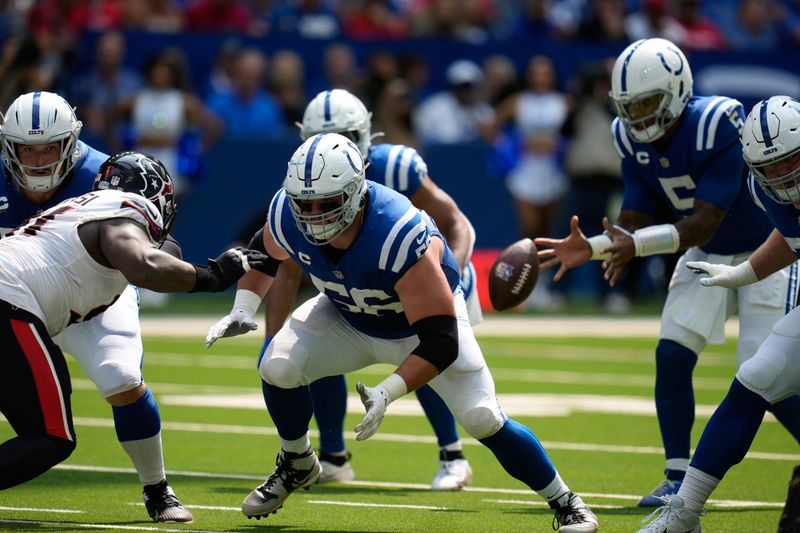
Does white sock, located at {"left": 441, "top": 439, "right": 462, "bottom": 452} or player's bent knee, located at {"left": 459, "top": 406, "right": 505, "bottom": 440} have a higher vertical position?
player's bent knee, located at {"left": 459, "top": 406, "right": 505, "bottom": 440}

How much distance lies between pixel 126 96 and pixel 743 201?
8.12m

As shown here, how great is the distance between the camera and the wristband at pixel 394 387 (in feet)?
15.9

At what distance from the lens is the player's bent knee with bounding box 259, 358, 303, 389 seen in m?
5.30

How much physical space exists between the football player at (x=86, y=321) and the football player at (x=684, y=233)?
186cm

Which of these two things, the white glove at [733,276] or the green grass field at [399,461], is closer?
the white glove at [733,276]

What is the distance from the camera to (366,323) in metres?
5.37

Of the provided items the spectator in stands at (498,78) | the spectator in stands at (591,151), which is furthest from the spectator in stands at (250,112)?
the spectator in stands at (591,151)

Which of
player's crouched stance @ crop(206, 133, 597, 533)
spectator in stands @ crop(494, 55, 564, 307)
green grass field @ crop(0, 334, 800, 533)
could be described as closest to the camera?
player's crouched stance @ crop(206, 133, 597, 533)

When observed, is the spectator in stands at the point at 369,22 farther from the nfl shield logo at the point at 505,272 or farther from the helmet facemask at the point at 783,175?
the helmet facemask at the point at 783,175

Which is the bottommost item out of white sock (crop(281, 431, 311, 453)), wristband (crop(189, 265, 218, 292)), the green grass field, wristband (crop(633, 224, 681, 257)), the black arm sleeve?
the green grass field

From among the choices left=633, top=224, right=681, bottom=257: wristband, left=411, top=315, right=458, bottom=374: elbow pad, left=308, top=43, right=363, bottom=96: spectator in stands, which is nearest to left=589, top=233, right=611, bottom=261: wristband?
left=633, top=224, right=681, bottom=257: wristband

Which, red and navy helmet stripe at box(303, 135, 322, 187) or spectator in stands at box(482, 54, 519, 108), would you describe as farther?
spectator in stands at box(482, 54, 519, 108)

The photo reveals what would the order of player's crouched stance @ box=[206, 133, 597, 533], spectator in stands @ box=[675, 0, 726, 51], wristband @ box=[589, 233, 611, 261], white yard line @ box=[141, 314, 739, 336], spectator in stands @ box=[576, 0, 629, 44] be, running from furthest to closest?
spectator in stands @ box=[675, 0, 726, 51]
spectator in stands @ box=[576, 0, 629, 44]
white yard line @ box=[141, 314, 739, 336]
wristband @ box=[589, 233, 611, 261]
player's crouched stance @ box=[206, 133, 597, 533]

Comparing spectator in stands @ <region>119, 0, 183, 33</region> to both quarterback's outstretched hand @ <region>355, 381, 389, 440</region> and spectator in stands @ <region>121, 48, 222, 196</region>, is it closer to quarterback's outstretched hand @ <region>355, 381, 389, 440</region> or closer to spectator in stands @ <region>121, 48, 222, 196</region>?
spectator in stands @ <region>121, 48, 222, 196</region>
